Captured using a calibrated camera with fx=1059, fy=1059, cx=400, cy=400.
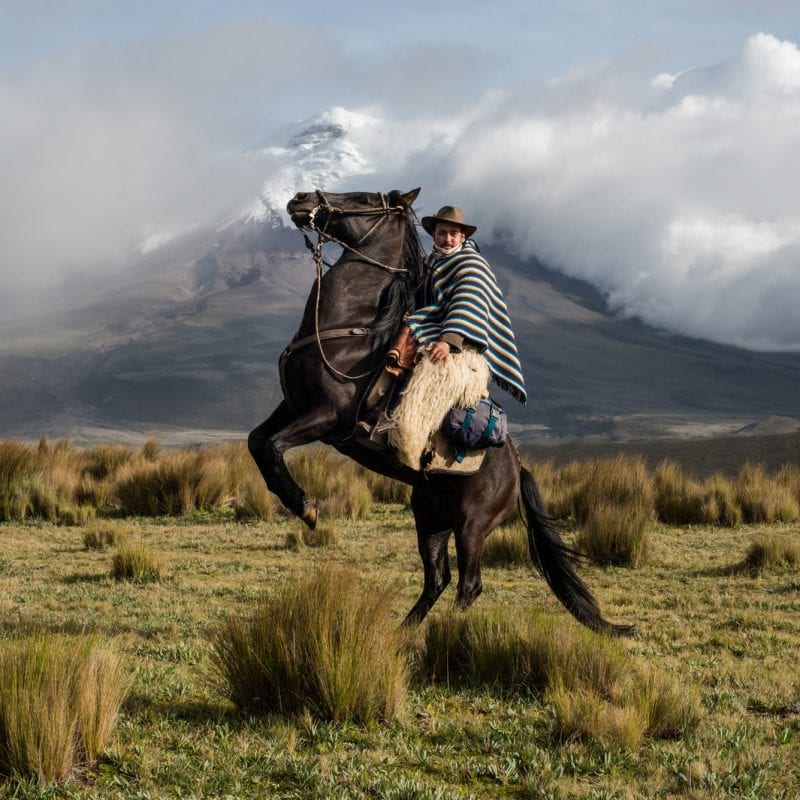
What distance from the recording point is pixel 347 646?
4.82m

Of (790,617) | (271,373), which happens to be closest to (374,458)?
(790,617)

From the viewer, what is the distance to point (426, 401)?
21.0ft

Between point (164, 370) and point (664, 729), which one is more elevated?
point (164, 370)

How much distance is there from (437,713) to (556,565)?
2184 mm

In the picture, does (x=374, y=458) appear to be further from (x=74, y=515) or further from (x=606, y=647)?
(x=74, y=515)

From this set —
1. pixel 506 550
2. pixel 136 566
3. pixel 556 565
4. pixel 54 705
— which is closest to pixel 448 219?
pixel 556 565

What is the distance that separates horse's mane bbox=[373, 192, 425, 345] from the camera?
22.0ft

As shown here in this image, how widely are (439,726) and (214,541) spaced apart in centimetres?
782

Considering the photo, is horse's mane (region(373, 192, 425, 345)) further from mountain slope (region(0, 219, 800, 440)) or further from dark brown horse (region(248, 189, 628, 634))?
mountain slope (region(0, 219, 800, 440))

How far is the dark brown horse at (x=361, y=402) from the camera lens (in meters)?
6.42

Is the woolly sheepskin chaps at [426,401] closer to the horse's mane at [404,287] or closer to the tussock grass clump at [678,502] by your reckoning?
the horse's mane at [404,287]

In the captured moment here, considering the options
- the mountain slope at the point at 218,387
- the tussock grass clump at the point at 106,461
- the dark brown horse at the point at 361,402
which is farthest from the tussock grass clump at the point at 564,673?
the mountain slope at the point at 218,387

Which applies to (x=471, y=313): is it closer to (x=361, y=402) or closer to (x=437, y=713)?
(x=361, y=402)

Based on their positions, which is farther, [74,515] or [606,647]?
[74,515]
